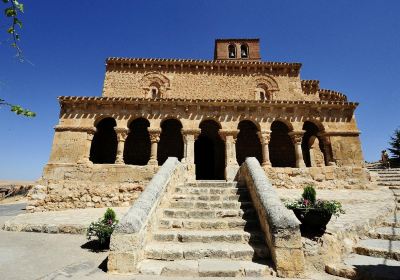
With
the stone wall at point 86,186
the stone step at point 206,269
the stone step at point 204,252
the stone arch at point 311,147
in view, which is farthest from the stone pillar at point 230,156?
the stone step at point 206,269

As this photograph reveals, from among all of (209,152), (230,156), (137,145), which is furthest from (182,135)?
(137,145)

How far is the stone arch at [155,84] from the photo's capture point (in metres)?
16.0

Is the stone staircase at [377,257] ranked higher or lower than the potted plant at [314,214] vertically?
lower

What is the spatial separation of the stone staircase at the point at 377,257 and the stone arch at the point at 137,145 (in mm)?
11394

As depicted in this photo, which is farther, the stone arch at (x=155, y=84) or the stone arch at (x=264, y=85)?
the stone arch at (x=264, y=85)

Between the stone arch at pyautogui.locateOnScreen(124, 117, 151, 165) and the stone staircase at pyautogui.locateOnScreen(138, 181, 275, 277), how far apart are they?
8.24 meters

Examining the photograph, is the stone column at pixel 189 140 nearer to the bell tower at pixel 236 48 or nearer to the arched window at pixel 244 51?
the bell tower at pixel 236 48

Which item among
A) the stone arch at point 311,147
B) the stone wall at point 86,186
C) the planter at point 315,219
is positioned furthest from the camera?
the stone arch at point 311,147

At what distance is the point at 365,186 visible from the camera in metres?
10.9

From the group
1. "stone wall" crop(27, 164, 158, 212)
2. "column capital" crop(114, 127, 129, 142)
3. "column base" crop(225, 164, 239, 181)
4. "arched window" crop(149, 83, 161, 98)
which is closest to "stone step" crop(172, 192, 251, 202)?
"column base" crop(225, 164, 239, 181)

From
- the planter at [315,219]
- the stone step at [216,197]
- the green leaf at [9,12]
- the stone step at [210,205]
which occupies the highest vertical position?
the green leaf at [9,12]

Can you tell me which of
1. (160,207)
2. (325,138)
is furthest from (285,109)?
(160,207)

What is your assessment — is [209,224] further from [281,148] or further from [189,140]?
[281,148]

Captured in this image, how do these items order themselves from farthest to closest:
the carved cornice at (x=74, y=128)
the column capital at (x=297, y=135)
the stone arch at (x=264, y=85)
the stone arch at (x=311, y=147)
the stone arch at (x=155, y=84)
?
the stone arch at (x=264, y=85), the stone arch at (x=155, y=84), the stone arch at (x=311, y=147), the column capital at (x=297, y=135), the carved cornice at (x=74, y=128)
